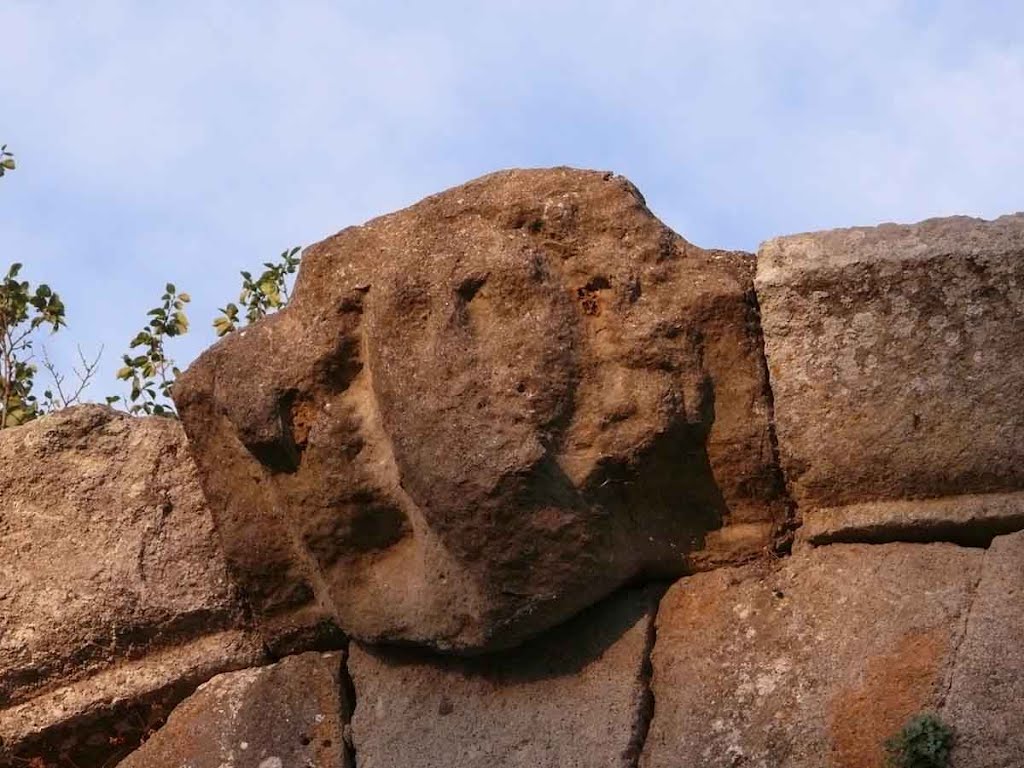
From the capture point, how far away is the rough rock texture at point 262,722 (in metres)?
4.65

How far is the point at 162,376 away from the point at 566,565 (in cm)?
359

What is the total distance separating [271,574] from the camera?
16.0 ft

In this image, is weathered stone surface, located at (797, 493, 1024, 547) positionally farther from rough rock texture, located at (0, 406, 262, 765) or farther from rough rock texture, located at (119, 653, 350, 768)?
rough rock texture, located at (0, 406, 262, 765)

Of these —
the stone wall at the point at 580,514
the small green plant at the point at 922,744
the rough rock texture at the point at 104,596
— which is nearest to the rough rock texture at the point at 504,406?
the stone wall at the point at 580,514

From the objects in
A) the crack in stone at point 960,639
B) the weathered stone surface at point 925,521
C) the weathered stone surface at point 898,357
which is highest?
the weathered stone surface at point 898,357

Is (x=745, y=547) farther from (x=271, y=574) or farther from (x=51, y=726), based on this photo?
(x=51, y=726)

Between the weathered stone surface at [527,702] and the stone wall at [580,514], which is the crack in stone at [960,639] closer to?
the stone wall at [580,514]

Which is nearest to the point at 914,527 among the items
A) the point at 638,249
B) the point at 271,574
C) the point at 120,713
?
the point at 638,249

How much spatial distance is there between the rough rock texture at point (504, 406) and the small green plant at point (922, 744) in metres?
0.68

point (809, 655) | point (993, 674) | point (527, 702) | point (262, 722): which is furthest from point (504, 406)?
point (993, 674)

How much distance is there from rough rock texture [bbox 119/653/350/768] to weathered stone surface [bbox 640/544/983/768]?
824 mm

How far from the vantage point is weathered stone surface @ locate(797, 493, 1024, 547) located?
422 cm

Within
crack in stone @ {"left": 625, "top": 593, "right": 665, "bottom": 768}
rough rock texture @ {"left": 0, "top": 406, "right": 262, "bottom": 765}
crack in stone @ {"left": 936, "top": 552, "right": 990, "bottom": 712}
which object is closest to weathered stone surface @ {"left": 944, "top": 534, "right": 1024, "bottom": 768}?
crack in stone @ {"left": 936, "top": 552, "right": 990, "bottom": 712}

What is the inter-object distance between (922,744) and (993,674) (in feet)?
0.68
